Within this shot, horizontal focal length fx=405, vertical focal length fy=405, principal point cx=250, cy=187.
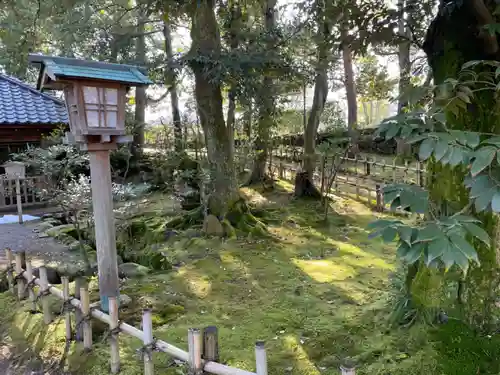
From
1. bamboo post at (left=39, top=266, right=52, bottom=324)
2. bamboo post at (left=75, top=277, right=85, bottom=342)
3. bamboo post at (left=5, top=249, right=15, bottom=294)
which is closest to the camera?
bamboo post at (left=75, top=277, right=85, bottom=342)

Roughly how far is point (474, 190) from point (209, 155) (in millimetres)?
7650

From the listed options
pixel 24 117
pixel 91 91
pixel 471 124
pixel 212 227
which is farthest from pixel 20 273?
Answer: pixel 24 117

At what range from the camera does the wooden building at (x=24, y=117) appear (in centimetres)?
966

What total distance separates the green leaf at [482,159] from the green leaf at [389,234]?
322mm

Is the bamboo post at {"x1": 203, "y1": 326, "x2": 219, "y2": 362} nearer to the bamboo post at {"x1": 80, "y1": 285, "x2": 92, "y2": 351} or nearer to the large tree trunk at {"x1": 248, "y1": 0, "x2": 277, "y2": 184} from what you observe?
the bamboo post at {"x1": 80, "y1": 285, "x2": 92, "y2": 351}

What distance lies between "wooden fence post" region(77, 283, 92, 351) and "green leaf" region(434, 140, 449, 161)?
338 cm

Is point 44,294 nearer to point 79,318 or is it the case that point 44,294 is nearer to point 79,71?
point 79,318

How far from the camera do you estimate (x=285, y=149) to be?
781 inches

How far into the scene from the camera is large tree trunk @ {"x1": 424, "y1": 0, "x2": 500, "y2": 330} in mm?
3094

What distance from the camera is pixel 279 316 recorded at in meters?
4.76

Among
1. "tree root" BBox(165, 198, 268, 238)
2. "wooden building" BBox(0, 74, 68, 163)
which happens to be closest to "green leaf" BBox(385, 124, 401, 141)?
"tree root" BBox(165, 198, 268, 238)

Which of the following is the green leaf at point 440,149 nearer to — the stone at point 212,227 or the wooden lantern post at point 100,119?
the wooden lantern post at point 100,119

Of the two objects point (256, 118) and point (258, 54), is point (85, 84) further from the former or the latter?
point (256, 118)

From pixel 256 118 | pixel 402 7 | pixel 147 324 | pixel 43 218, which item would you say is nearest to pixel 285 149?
pixel 256 118
